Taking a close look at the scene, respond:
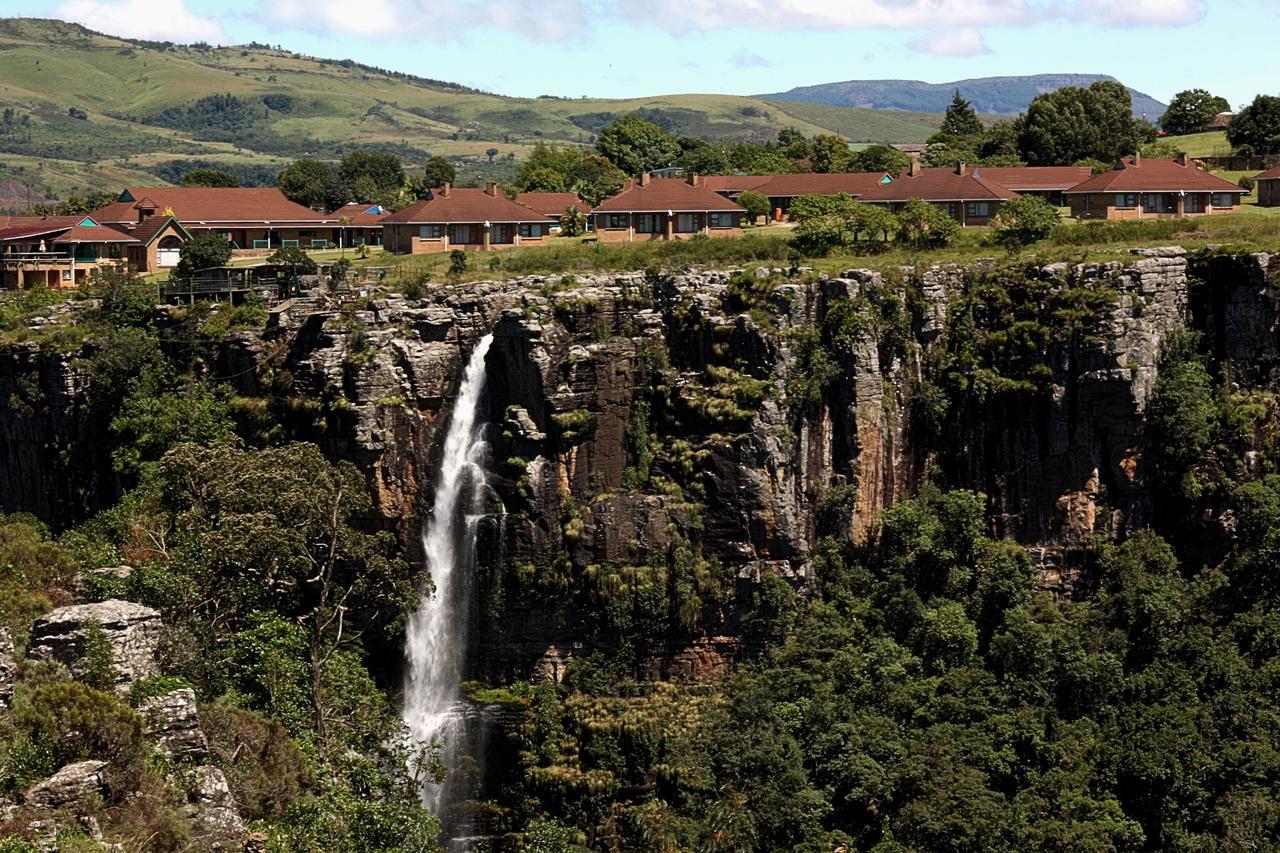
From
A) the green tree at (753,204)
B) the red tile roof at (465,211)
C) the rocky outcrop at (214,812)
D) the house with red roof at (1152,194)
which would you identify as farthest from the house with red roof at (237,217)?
the rocky outcrop at (214,812)

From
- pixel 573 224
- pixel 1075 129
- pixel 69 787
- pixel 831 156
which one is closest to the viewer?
pixel 69 787

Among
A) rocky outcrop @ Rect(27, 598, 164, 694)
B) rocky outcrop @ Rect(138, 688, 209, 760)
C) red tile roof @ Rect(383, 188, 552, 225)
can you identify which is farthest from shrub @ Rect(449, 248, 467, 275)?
rocky outcrop @ Rect(138, 688, 209, 760)

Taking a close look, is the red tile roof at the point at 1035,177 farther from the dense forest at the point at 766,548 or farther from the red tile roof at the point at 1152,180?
the dense forest at the point at 766,548

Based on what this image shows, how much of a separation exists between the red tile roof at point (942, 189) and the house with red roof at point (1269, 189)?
1094cm

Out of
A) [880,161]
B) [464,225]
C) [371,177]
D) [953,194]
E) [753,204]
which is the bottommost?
[464,225]

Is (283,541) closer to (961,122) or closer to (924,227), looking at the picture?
(924,227)

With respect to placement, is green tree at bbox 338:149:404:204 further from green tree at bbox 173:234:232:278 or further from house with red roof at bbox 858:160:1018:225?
house with red roof at bbox 858:160:1018:225

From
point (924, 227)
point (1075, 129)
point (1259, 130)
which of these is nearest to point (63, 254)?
point (924, 227)

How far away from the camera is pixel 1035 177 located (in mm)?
90625

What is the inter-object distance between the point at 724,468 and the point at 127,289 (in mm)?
30024

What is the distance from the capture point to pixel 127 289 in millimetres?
83875

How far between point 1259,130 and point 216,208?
5505 centimetres

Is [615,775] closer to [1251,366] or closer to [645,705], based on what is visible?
[645,705]

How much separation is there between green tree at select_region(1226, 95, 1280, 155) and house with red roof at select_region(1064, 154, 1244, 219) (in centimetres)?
1735
